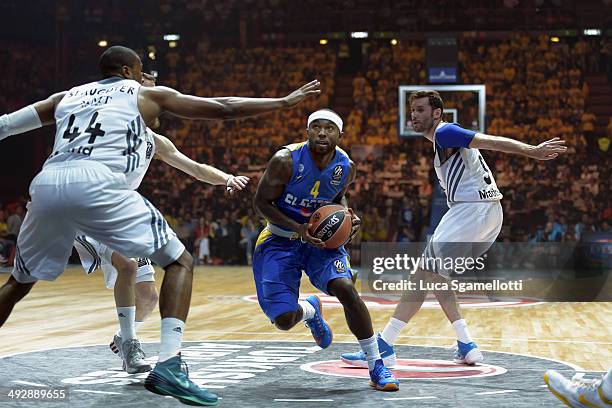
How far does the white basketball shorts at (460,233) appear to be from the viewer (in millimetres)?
6438

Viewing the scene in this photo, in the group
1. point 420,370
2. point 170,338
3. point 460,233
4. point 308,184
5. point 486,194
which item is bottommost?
point 420,370

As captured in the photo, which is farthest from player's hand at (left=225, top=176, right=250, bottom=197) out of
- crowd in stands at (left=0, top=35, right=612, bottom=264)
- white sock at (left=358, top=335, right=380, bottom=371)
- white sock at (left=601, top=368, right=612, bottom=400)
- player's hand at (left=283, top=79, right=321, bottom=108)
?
crowd in stands at (left=0, top=35, right=612, bottom=264)

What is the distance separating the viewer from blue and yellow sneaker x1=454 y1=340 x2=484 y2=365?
6.34 meters

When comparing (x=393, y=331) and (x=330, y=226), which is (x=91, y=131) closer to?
(x=330, y=226)

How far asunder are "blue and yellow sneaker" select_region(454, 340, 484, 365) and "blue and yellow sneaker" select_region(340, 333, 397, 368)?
49cm

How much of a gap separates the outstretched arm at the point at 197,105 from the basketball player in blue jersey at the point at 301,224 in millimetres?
1133

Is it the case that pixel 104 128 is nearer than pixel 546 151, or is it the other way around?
pixel 104 128

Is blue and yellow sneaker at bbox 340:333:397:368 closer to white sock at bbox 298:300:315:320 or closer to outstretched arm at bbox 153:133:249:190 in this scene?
white sock at bbox 298:300:315:320

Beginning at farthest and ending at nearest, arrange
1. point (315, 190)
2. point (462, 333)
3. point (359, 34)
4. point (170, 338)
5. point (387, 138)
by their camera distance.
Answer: point (359, 34) → point (387, 138) → point (462, 333) → point (315, 190) → point (170, 338)

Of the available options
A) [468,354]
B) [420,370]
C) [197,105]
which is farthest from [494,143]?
[197,105]

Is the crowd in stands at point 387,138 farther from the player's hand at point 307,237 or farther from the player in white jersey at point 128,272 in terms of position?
the player's hand at point 307,237

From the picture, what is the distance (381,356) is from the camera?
6.21 m

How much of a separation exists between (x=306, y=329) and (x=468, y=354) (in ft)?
8.52

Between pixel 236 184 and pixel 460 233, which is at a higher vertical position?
pixel 236 184
